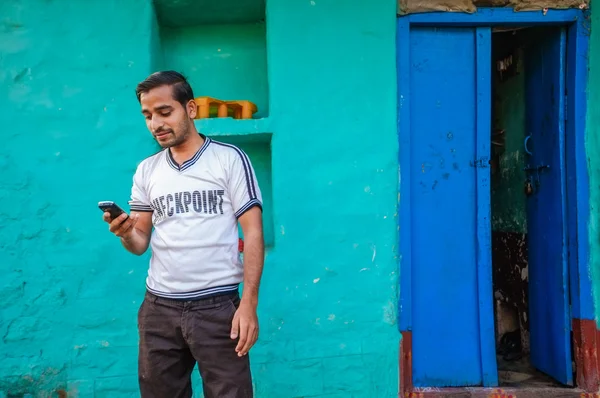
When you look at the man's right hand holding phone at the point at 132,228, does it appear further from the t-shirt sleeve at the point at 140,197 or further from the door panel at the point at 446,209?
the door panel at the point at 446,209

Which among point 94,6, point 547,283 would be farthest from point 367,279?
point 94,6

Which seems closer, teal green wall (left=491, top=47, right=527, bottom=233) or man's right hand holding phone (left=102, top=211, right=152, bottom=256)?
man's right hand holding phone (left=102, top=211, right=152, bottom=256)

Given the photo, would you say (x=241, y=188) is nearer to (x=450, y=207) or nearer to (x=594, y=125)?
(x=450, y=207)

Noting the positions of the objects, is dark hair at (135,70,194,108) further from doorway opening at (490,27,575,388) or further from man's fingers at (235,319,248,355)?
doorway opening at (490,27,575,388)

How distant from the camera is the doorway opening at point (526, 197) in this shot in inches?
132

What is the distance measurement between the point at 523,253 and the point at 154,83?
119 inches

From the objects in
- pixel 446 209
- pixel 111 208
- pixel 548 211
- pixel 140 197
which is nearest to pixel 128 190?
pixel 140 197

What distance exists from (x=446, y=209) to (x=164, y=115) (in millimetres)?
1983

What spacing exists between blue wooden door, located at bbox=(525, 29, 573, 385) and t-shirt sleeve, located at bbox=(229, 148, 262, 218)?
87.4 inches

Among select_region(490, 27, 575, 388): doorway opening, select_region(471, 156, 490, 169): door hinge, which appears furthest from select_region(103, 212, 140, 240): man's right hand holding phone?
select_region(490, 27, 575, 388): doorway opening

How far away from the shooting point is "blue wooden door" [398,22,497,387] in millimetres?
3293

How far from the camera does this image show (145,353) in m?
2.05

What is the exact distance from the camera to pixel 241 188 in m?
2.02

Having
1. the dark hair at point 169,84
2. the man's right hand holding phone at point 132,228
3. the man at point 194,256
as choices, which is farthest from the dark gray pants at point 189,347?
the dark hair at point 169,84
